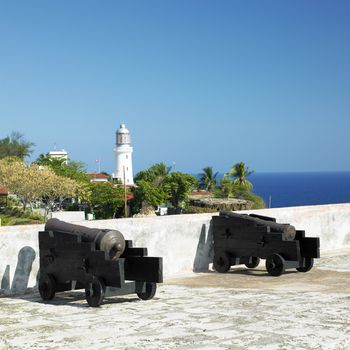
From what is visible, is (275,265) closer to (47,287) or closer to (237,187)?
(47,287)

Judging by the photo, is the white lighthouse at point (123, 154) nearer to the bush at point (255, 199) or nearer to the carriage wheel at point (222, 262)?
the bush at point (255, 199)

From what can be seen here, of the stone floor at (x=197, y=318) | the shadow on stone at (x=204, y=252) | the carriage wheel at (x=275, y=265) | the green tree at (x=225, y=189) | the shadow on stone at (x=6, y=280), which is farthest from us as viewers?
the green tree at (x=225, y=189)

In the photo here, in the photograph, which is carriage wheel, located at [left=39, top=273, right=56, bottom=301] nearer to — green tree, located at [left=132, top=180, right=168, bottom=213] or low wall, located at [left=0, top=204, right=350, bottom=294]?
low wall, located at [left=0, top=204, right=350, bottom=294]

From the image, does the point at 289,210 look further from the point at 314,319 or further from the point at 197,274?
the point at 314,319

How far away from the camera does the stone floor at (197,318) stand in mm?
5668

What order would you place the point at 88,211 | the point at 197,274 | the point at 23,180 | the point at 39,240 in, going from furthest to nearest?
the point at 88,211 → the point at 23,180 → the point at 197,274 → the point at 39,240

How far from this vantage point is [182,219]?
1036 centimetres

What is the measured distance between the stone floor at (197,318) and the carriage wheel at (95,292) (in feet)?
0.26

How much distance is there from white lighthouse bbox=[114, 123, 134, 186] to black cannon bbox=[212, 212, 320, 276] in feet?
343

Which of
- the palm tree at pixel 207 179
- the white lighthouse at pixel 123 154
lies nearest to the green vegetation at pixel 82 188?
the palm tree at pixel 207 179

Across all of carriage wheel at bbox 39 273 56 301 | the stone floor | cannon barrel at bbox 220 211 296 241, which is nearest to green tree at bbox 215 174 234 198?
cannon barrel at bbox 220 211 296 241

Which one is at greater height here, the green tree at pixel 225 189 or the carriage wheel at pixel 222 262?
the green tree at pixel 225 189

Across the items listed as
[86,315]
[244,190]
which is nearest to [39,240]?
[86,315]

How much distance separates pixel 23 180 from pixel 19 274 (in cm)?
5763
